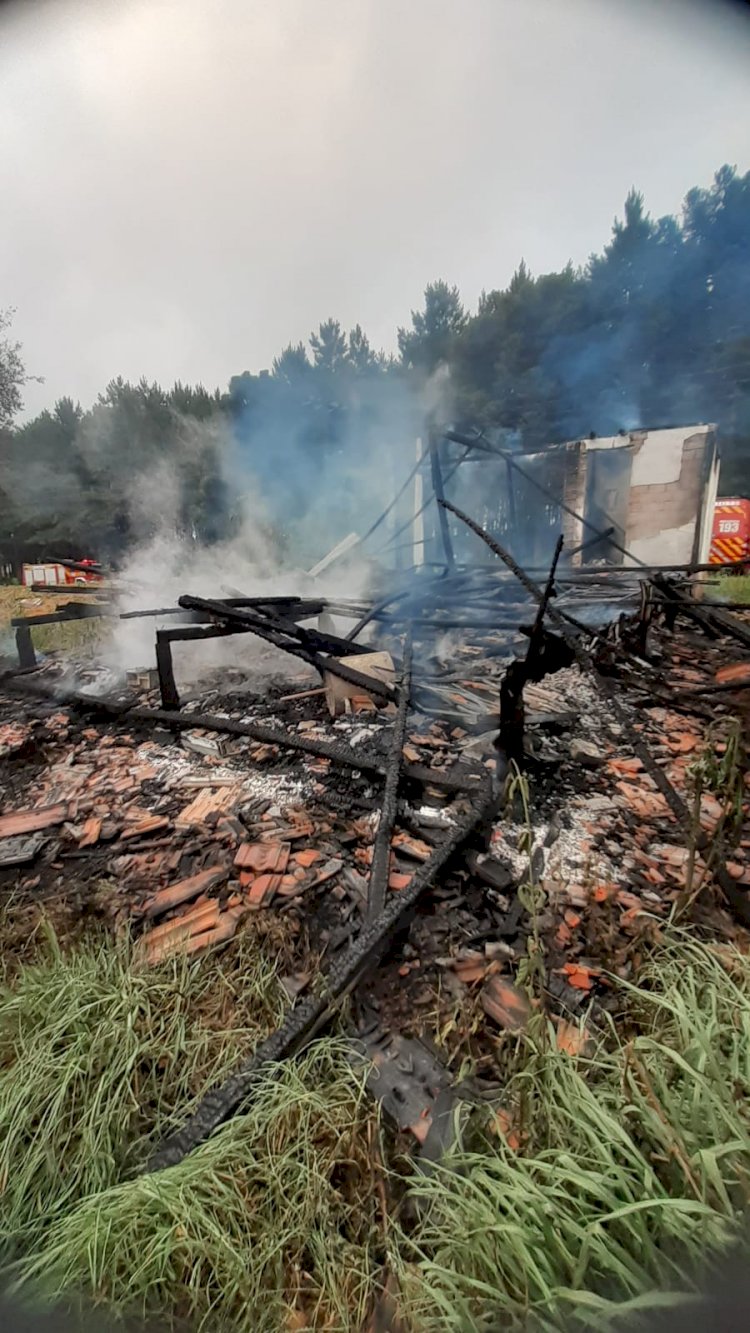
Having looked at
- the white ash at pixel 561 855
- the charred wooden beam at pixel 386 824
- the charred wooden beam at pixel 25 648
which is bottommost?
the white ash at pixel 561 855

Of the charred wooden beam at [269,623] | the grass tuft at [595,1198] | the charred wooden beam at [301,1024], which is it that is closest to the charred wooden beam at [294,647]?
the charred wooden beam at [269,623]

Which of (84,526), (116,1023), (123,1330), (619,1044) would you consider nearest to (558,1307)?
(619,1044)

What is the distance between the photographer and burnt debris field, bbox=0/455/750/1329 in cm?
110

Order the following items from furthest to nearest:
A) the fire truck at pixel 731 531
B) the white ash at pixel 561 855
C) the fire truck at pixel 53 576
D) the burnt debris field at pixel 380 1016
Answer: the fire truck at pixel 731 531
the fire truck at pixel 53 576
the white ash at pixel 561 855
the burnt debris field at pixel 380 1016

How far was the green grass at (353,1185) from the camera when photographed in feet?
3.29

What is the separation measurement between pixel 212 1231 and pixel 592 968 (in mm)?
1562

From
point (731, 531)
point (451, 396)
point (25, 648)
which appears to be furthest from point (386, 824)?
point (731, 531)

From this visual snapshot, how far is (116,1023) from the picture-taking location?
1.71 meters

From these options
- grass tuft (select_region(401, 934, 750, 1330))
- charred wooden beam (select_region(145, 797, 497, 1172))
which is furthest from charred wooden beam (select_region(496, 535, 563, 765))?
grass tuft (select_region(401, 934, 750, 1330))

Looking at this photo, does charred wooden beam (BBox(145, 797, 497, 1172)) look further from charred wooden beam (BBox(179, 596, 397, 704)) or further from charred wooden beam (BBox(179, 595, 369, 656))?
charred wooden beam (BBox(179, 595, 369, 656))

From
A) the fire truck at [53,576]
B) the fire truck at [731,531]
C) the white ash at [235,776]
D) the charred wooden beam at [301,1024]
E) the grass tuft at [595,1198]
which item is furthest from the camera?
the fire truck at [731,531]

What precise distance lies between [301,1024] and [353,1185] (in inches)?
17.0

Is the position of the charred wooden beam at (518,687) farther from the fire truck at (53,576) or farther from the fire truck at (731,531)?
the fire truck at (731,531)

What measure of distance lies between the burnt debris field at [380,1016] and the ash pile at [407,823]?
0.07 feet
